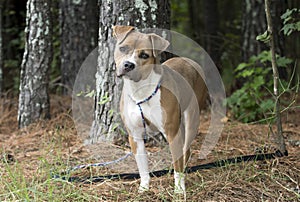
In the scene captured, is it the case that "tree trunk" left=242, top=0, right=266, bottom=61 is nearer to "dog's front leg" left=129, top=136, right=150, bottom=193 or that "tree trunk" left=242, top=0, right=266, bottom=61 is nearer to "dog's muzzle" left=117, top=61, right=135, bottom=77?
"dog's front leg" left=129, top=136, right=150, bottom=193

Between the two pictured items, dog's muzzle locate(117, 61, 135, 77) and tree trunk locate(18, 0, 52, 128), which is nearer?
dog's muzzle locate(117, 61, 135, 77)

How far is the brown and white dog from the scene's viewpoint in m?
3.31

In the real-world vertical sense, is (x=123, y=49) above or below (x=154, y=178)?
above

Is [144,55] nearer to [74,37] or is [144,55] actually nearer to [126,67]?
[126,67]

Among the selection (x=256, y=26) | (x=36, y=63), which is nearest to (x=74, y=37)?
(x=36, y=63)

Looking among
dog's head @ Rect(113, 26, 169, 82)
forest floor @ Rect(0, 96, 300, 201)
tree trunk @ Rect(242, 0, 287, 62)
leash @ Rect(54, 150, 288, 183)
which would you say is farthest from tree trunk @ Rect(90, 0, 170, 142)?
tree trunk @ Rect(242, 0, 287, 62)

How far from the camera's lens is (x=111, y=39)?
4.43 m

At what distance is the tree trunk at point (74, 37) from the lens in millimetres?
6950

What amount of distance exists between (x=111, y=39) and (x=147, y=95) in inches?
46.3

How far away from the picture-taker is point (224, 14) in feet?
50.3

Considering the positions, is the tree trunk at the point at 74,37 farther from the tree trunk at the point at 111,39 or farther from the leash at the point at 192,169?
the leash at the point at 192,169

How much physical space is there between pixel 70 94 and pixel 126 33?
143 inches

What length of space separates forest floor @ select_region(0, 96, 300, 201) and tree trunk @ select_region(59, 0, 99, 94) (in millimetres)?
1901

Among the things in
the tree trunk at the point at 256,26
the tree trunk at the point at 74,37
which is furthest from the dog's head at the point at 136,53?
the tree trunk at the point at 256,26
